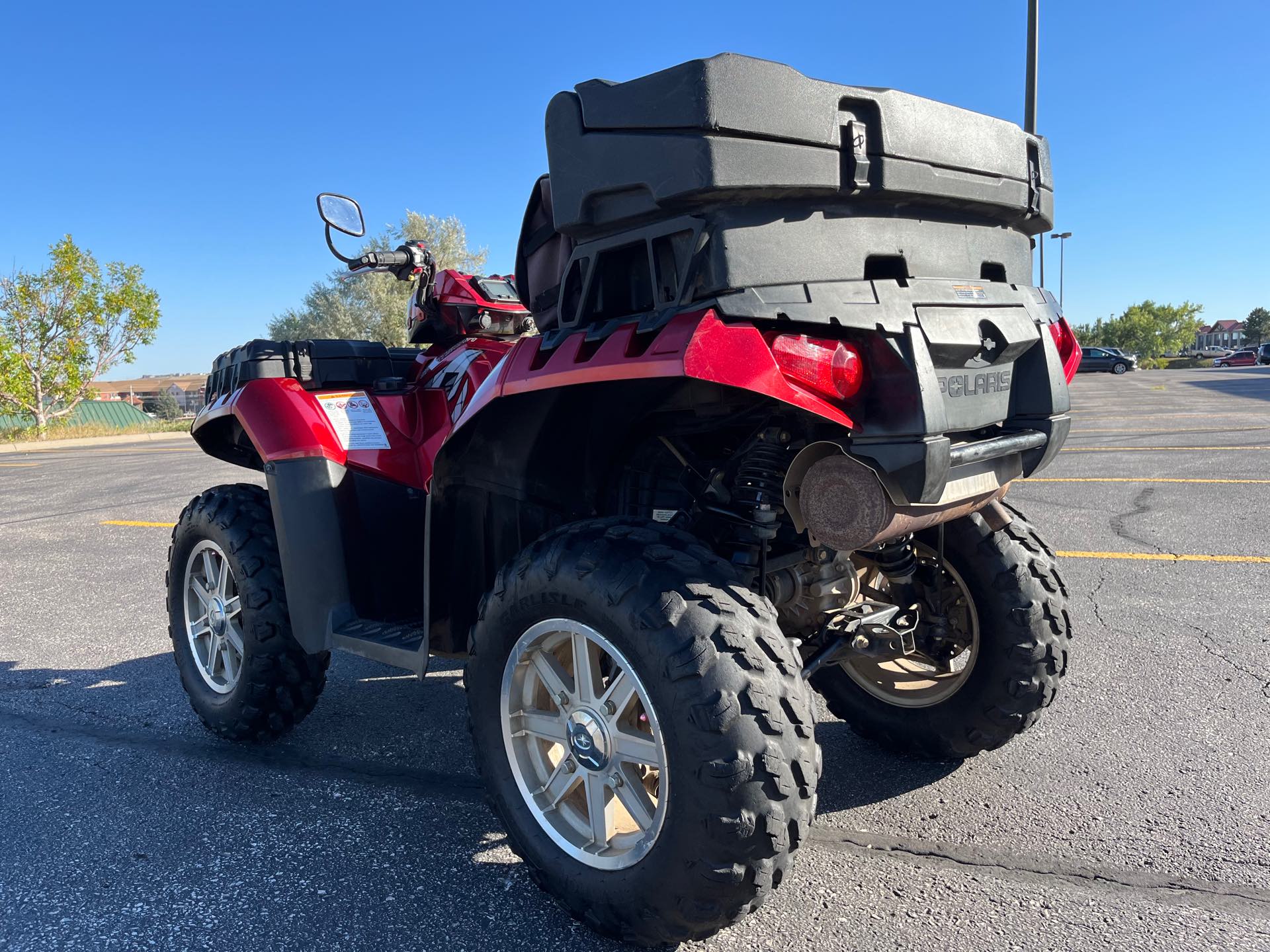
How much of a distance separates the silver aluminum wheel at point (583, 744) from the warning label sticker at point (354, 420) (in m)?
1.32

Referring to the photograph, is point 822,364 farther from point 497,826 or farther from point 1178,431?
point 1178,431

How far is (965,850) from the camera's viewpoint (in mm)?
2602

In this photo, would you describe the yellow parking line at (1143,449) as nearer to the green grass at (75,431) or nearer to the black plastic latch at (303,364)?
the black plastic latch at (303,364)

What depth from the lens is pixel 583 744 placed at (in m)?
2.29

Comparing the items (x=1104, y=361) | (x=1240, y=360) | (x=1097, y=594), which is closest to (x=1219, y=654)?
(x=1097, y=594)

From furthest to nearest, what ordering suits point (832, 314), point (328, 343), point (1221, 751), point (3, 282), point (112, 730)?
point (3, 282), point (112, 730), point (328, 343), point (1221, 751), point (832, 314)

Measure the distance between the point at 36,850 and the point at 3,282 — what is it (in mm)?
34048

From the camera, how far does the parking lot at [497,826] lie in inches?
90.4

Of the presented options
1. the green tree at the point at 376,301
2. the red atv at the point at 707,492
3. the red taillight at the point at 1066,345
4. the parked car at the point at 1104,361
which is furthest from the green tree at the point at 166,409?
the red taillight at the point at 1066,345

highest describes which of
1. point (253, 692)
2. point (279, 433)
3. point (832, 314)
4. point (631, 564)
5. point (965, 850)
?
point (832, 314)

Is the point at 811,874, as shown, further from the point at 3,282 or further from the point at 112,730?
the point at 3,282

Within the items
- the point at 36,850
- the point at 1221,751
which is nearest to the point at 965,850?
the point at 1221,751

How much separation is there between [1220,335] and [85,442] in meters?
184

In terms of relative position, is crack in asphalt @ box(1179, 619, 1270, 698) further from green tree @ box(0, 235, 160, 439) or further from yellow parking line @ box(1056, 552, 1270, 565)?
green tree @ box(0, 235, 160, 439)
